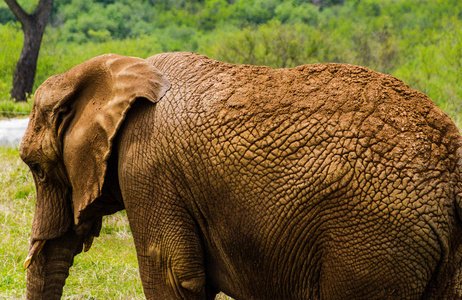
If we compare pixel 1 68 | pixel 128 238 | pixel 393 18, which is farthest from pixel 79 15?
pixel 128 238

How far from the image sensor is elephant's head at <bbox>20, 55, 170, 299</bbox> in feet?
10.8

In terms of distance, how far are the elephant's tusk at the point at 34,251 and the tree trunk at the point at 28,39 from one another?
1232cm

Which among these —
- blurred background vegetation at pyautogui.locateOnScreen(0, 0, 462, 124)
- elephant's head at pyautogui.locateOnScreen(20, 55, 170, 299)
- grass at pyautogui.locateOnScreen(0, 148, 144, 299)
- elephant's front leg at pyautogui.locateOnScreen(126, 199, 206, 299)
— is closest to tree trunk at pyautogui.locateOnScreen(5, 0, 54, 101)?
blurred background vegetation at pyautogui.locateOnScreen(0, 0, 462, 124)

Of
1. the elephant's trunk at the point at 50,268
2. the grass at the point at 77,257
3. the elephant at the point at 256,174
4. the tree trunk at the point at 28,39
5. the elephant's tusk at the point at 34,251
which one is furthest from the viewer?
the tree trunk at the point at 28,39

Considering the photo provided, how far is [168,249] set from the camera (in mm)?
3225

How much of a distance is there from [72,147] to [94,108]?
275 millimetres

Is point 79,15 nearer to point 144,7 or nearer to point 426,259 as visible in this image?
point 144,7

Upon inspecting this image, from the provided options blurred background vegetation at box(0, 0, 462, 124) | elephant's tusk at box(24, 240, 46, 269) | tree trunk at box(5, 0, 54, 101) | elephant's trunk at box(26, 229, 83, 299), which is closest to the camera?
elephant's tusk at box(24, 240, 46, 269)

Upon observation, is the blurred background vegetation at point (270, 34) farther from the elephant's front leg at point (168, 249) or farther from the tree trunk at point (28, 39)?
the elephant's front leg at point (168, 249)

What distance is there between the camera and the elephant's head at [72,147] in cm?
330

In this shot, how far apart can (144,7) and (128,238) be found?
51.9 m

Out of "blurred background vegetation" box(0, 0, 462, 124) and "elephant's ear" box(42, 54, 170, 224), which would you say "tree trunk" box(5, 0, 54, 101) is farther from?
"elephant's ear" box(42, 54, 170, 224)

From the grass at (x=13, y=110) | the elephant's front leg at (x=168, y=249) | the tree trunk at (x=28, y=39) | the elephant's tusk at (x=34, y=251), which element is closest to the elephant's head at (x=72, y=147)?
the elephant's tusk at (x=34, y=251)

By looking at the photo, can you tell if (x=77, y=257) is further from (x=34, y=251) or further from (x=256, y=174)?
(x=256, y=174)
